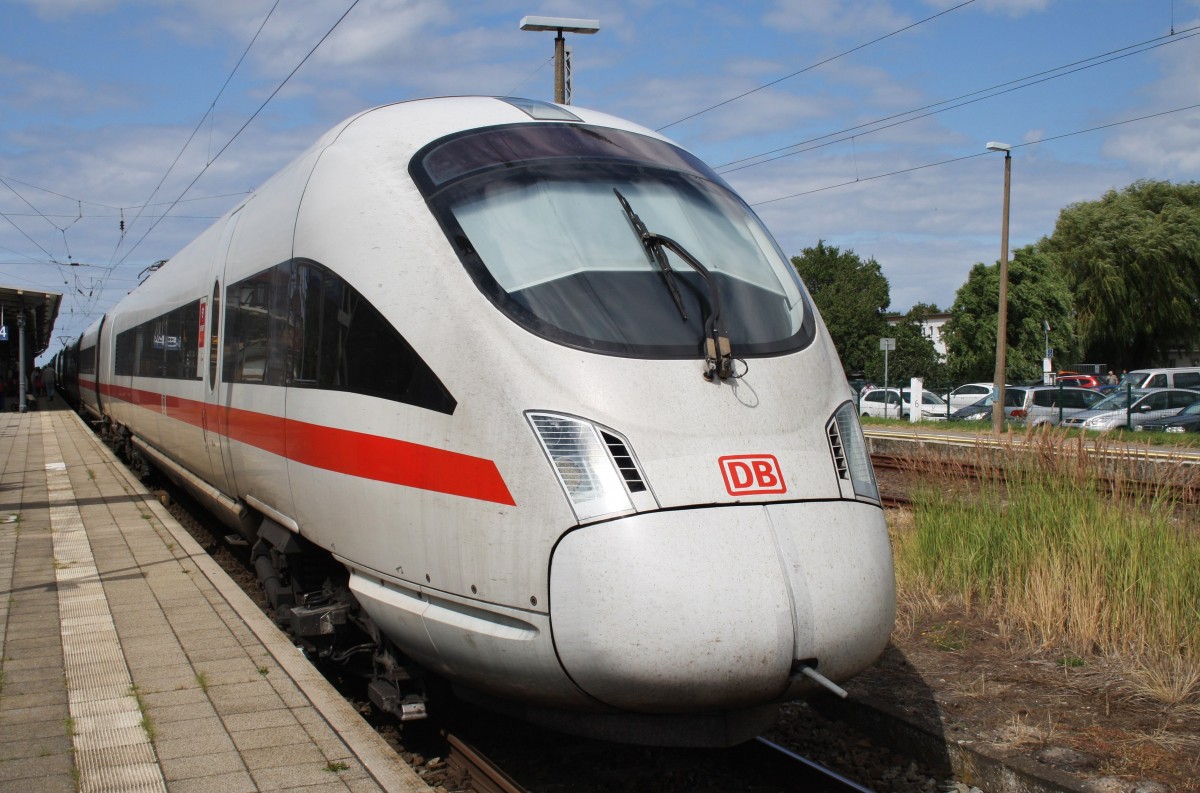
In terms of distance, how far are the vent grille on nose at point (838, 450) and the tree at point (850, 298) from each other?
62.3m

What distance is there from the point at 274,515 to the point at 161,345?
597cm

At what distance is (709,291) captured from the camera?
4.41 meters

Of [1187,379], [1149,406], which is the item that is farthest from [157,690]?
[1187,379]

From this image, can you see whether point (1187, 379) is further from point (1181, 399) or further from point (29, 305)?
A: point (29, 305)

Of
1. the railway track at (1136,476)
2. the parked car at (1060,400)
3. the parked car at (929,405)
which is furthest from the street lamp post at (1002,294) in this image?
the railway track at (1136,476)

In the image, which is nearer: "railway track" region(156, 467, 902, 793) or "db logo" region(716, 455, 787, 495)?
"db logo" region(716, 455, 787, 495)

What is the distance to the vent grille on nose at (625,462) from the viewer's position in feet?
12.1

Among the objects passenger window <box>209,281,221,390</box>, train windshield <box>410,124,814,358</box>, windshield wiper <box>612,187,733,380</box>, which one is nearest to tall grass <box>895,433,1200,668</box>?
train windshield <box>410,124,814,358</box>

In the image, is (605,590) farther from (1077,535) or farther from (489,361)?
(1077,535)

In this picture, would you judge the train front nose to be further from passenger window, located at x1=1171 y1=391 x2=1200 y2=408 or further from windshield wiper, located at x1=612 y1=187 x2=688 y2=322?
passenger window, located at x1=1171 y1=391 x2=1200 y2=408

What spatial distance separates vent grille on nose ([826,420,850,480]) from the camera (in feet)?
13.6

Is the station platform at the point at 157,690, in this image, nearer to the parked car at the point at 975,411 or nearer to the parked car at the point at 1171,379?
the parked car at the point at 975,411

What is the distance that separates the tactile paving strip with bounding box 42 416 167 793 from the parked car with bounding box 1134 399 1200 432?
2206 cm

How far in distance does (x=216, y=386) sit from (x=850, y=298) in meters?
68.7
